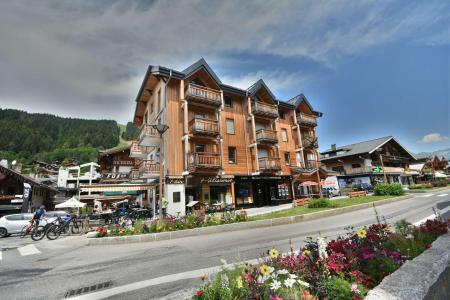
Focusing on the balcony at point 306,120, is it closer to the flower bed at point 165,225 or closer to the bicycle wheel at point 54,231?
the flower bed at point 165,225

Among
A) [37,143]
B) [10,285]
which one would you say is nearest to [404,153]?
[10,285]

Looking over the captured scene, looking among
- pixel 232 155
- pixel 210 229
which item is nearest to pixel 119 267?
pixel 210 229

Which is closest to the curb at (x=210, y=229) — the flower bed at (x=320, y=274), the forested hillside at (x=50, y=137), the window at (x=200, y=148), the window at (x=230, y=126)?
the flower bed at (x=320, y=274)

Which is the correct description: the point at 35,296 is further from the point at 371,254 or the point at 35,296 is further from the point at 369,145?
the point at 369,145

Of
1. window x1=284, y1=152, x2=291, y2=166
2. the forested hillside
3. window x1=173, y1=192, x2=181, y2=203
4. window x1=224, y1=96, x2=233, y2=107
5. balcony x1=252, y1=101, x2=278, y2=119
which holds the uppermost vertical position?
the forested hillside

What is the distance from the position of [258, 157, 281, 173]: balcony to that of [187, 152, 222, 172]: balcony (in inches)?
206

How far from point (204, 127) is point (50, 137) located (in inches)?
5443

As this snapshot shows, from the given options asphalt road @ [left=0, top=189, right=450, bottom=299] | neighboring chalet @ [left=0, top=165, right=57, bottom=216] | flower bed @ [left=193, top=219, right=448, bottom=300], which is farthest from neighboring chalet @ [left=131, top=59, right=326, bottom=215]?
flower bed @ [left=193, top=219, right=448, bottom=300]

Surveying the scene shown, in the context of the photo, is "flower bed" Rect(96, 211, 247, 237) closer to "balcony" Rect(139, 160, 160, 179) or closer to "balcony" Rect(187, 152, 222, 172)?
"balcony" Rect(187, 152, 222, 172)

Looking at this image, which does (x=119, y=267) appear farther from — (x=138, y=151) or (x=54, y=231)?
(x=138, y=151)

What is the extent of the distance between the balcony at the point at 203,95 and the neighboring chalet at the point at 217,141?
0.31 ft

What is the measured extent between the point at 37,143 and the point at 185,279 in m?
145

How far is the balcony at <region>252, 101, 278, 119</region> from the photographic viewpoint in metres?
26.8

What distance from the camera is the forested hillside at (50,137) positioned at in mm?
111062
